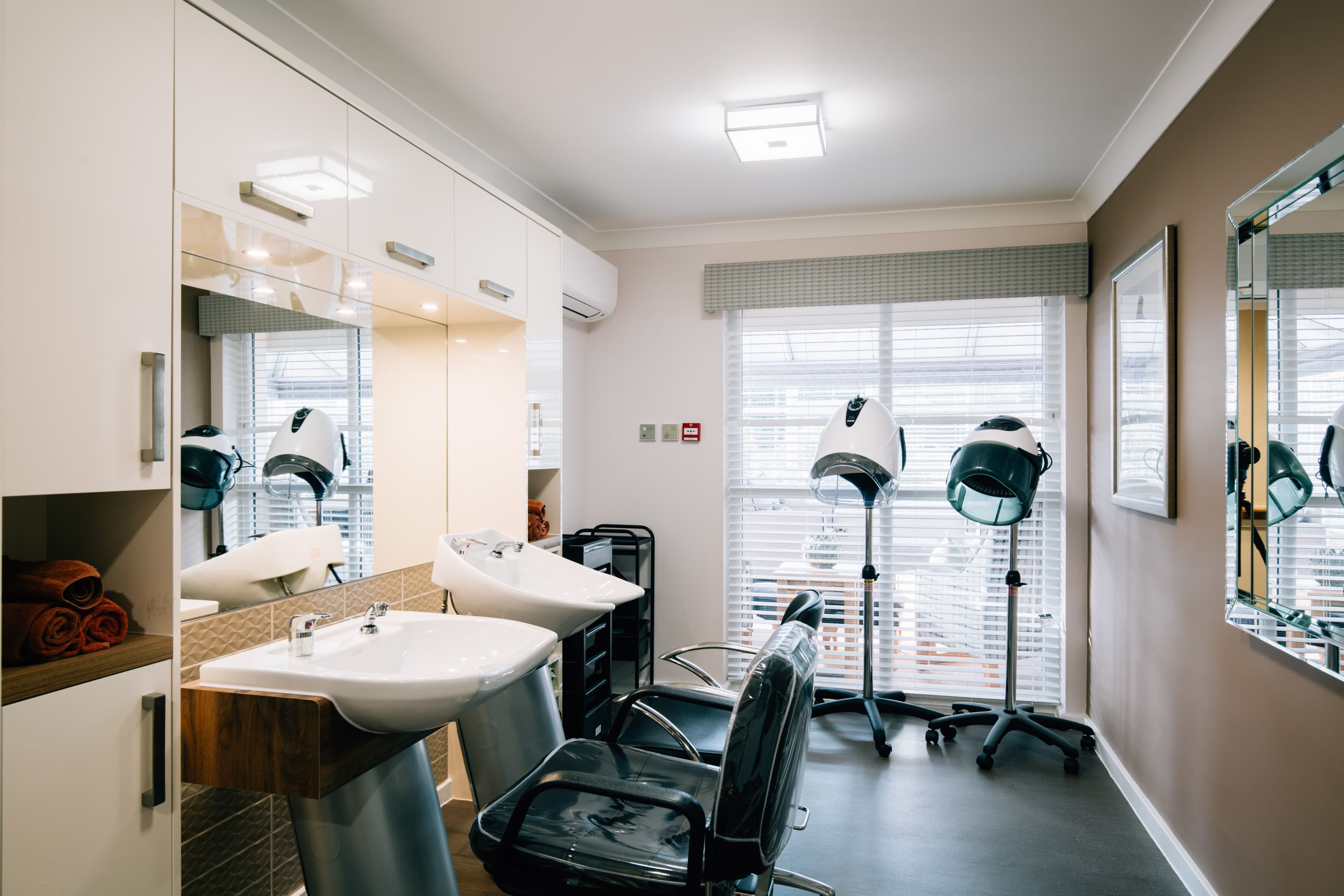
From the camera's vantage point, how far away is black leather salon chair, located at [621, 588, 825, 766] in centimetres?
209

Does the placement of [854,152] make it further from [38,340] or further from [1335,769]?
[38,340]

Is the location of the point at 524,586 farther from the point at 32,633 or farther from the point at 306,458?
the point at 32,633

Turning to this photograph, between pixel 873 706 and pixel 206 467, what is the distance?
2889mm

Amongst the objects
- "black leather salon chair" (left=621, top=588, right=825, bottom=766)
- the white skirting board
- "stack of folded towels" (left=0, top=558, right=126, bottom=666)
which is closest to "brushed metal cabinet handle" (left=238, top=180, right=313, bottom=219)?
"stack of folded towels" (left=0, top=558, right=126, bottom=666)

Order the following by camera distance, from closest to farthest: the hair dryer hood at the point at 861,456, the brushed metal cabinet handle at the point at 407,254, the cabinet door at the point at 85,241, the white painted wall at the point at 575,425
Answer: the cabinet door at the point at 85,241 < the brushed metal cabinet handle at the point at 407,254 < the hair dryer hood at the point at 861,456 < the white painted wall at the point at 575,425

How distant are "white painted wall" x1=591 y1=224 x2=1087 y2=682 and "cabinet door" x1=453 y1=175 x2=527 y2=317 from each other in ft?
3.81

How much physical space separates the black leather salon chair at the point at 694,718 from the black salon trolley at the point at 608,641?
0.72ft

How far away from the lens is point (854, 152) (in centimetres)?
301

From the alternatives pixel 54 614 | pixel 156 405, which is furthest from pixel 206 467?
pixel 54 614

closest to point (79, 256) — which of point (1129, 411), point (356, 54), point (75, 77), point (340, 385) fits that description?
point (75, 77)

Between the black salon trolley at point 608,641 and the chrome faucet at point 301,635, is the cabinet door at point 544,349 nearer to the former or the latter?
the black salon trolley at point 608,641

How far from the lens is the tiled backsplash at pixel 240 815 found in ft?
5.61

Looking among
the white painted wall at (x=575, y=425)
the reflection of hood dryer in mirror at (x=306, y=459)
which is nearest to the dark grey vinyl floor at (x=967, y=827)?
the white painted wall at (x=575, y=425)

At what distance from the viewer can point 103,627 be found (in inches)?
52.7
